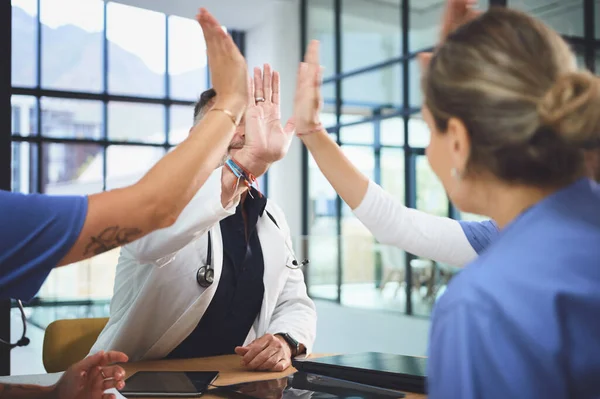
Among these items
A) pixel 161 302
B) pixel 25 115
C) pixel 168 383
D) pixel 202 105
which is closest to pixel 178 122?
pixel 25 115

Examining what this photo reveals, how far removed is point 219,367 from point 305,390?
0.44 metres

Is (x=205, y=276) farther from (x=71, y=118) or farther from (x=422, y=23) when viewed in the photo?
(x=71, y=118)

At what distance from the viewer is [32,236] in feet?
3.25

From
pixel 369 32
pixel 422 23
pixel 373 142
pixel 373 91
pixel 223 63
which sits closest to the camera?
pixel 223 63

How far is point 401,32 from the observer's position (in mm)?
7766

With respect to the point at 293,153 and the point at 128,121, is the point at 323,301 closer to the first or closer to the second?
the point at 293,153

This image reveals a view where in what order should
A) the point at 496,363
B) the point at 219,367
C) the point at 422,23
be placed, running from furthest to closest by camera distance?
the point at 422,23 → the point at 219,367 → the point at 496,363

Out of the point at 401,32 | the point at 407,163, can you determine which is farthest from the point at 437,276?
the point at 401,32

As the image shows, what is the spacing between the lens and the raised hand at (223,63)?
1.26m

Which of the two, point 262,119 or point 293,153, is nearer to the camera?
point 262,119

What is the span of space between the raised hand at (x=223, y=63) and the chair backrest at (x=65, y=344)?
1.22m

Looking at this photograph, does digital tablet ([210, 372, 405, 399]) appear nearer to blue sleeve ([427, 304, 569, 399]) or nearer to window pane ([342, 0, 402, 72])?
blue sleeve ([427, 304, 569, 399])

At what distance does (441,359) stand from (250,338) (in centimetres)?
140

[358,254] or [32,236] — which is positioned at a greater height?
[32,236]
